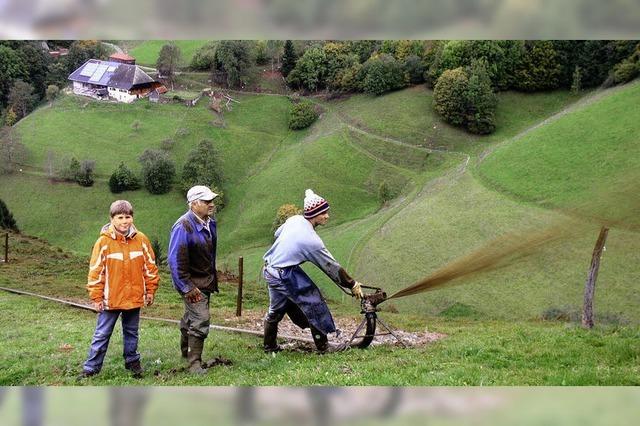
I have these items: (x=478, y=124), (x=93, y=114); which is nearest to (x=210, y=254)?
(x=93, y=114)

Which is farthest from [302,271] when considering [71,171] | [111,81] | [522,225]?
[71,171]

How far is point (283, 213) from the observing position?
3900 cm

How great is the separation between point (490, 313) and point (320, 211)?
81.1 ft

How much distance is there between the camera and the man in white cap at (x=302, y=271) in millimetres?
7652

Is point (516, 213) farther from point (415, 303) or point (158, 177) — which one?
point (158, 177)

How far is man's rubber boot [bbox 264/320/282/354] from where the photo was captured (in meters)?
8.47

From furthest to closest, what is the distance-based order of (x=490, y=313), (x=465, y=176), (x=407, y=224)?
1. (x=465, y=176)
2. (x=407, y=224)
3. (x=490, y=313)

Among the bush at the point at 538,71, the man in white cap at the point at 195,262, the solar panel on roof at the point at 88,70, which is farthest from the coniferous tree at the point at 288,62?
the man in white cap at the point at 195,262

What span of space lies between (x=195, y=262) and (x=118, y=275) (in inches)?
40.9

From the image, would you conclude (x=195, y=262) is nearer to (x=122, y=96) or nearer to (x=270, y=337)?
(x=270, y=337)

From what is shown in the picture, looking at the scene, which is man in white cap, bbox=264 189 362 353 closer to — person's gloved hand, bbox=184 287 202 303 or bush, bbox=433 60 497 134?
person's gloved hand, bbox=184 287 202 303

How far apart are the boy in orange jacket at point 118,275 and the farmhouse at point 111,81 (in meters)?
19.1

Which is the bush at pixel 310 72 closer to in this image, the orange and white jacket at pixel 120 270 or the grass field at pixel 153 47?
the grass field at pixel 153 47

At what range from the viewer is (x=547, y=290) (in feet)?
107
